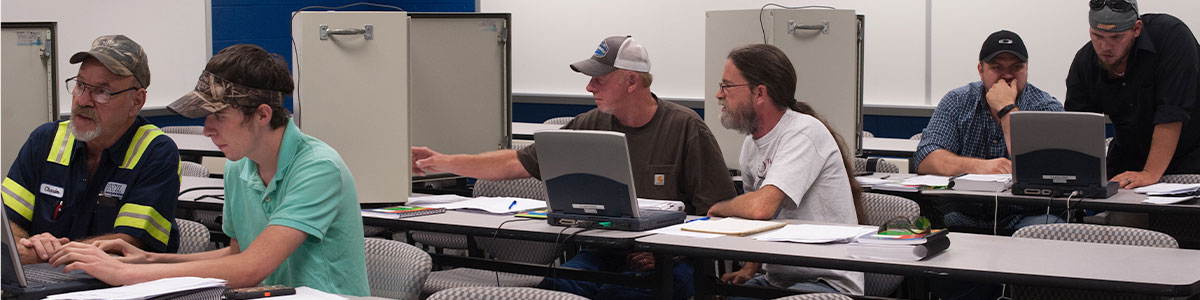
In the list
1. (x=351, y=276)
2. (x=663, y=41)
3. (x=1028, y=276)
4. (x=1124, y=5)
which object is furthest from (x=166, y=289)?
(x=663, y=41)

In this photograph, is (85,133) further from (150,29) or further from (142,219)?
(150,29)

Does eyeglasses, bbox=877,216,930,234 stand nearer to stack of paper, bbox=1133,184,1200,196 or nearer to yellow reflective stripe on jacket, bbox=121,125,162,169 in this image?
stack of paper, bbox=1133,184,1200,196

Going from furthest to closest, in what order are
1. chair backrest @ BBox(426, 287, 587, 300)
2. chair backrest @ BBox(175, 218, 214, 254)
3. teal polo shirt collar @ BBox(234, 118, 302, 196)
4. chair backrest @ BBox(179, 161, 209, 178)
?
chair backrest @ BBox(179, 161, 209, 178), chair backrest @ BBox(175, 218, 214, 254), teal polo shirt collar @ BBox(234, 118, 302, 196), chair backrest @ BBox(426, 287, 587, 300)

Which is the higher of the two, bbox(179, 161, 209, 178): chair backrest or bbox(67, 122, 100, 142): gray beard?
bbox(67, 122, 100, 142): gray beard

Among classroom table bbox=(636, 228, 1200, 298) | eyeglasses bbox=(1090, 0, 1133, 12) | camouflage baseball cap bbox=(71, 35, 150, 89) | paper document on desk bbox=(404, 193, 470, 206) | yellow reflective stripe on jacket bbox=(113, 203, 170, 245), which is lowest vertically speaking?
classroom table bbox=(636, 228, 1200, 298)

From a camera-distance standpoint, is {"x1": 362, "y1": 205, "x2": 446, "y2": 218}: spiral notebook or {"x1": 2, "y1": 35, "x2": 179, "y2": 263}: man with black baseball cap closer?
{"x1": 2, "y1": 35, "x2": 179, "y2": 263}: man with black baseball cap

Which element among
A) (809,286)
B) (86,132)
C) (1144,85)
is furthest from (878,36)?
(86,132)

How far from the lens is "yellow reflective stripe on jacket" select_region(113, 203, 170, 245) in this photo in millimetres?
2717

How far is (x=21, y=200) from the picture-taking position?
2848 millimetres

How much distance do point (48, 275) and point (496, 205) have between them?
5.61 ft

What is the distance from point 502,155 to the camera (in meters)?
3.99

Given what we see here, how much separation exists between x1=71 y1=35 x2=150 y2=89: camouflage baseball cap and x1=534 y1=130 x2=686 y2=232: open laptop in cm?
104

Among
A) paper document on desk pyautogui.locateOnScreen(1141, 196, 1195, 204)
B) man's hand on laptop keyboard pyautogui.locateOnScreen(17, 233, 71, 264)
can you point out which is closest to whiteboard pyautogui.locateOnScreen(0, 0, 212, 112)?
man's hand on laptop keyboard pyautogui.locateOnScreen(17, 233, 71, 264)

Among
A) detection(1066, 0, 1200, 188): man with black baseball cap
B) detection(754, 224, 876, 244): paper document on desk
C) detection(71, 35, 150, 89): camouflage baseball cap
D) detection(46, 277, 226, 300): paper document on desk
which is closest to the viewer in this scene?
detection(46, 277, 226, 300): paper document on desk
